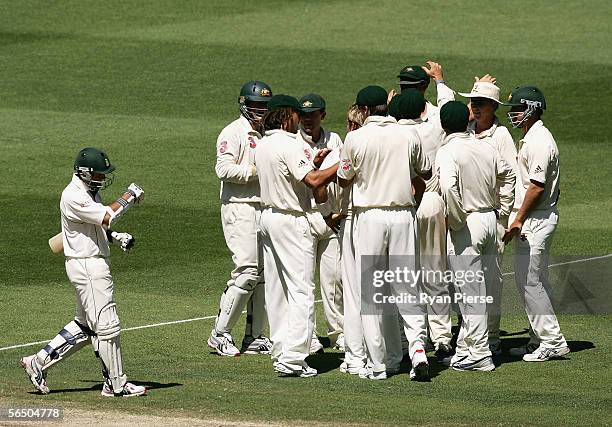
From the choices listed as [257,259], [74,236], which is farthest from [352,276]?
[74,236]

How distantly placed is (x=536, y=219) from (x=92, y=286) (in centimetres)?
416

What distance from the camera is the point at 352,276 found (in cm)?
1189

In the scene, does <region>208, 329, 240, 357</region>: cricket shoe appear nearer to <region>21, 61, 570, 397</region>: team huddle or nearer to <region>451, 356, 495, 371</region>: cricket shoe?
<region>21, 61, 570, 397</region>: team huddle

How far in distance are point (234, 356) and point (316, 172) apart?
7.15ft

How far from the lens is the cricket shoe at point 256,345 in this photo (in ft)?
43.1

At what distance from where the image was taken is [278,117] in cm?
1194

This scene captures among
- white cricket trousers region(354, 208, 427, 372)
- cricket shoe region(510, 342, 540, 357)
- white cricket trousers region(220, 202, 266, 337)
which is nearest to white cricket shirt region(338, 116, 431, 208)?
white cricket trousers region(354, 208, 427, 372)

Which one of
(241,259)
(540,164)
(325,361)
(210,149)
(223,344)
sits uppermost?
(540,164)

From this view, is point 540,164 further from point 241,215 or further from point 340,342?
point 241,215

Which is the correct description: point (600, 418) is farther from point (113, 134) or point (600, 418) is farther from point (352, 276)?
point (113, 134)

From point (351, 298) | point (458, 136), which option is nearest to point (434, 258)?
point (351, 298)

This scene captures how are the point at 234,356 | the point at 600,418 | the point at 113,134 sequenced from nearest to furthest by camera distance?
the point at 600,418
the point at 234,356
the point at 113,134

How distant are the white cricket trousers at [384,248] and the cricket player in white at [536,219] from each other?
1.25 m

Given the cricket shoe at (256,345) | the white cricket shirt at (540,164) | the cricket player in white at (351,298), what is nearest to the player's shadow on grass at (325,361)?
the cricket player in white at (351,298)
